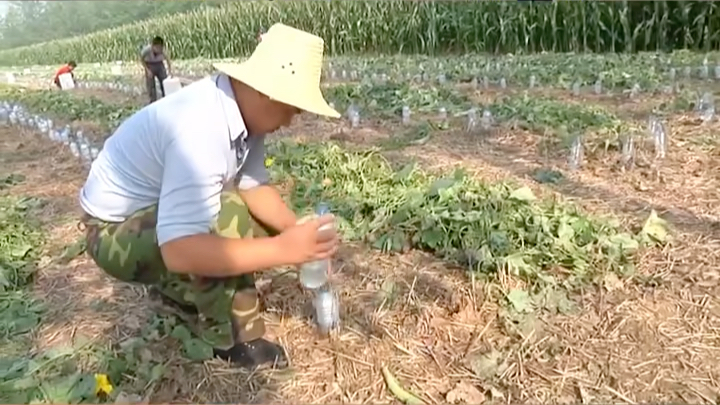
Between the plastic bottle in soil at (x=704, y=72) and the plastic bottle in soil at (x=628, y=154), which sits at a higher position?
the plastic bottle in soil at (x=628, y=154)

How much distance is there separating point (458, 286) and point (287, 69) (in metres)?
1.02

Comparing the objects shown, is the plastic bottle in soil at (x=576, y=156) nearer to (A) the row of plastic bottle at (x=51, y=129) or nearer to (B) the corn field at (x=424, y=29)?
(A) the row of plastic bottle at (x=51, y=129)

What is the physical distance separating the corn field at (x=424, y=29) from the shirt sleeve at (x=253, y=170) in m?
8.85

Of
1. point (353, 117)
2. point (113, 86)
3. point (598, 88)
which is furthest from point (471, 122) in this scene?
point (113, 86)

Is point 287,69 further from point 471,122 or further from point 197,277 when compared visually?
point 471,122

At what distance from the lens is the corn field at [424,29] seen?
32.4ft

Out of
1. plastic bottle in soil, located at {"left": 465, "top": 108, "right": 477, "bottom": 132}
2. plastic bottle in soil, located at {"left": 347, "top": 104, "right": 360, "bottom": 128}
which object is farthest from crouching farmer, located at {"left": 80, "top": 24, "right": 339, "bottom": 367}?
plastic bottle in soil, located at {"left": 347, "top": 104, "right": 360, "bottom": 128}

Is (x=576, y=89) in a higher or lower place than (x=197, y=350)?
lower

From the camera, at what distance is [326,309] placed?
7.32 feet

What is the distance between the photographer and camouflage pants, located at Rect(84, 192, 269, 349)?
195 centimetres

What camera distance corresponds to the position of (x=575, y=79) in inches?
244

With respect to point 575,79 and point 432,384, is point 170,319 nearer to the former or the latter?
point 432,384

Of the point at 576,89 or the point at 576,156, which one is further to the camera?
the point at 576,89

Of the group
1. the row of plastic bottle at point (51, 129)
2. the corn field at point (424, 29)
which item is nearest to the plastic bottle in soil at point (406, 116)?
the row of plastic bottle at point (51, 129)
